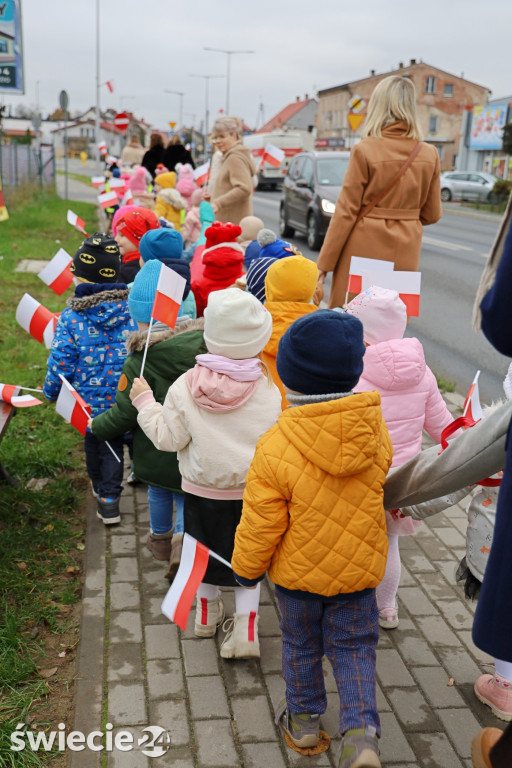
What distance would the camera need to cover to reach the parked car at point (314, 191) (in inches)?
596

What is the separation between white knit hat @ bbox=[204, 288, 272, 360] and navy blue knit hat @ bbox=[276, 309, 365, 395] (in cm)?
52

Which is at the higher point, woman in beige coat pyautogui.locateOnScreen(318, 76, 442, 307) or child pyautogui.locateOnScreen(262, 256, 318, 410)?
woman in beige coat pyautogui.locateOnScreen(318, 76, 442, 307)

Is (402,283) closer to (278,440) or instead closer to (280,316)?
(280,316)

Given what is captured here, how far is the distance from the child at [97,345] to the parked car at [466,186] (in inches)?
1400

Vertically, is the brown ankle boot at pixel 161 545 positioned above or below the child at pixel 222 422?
below

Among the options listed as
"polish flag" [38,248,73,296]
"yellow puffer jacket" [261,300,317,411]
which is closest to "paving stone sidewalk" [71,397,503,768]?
"yellow puffer jacket" [261,300,317,411]

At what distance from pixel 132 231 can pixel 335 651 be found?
4.06m

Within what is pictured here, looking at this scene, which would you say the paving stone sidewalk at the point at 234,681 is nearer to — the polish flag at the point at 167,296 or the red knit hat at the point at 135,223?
the polish flag at the point at 167,296

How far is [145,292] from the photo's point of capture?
3.73 m

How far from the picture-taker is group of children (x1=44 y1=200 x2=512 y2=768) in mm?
2416

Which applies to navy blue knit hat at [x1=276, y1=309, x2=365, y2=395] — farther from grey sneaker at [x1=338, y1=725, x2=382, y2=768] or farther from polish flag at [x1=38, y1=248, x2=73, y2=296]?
polish flag at [x1=38, y1=248, x2=73, y2=296]

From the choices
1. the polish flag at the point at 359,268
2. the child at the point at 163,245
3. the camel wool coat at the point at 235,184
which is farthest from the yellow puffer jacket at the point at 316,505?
the camel wool coat at the point at 235,184

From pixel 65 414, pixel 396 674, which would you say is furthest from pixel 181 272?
Result: pixel 396 674

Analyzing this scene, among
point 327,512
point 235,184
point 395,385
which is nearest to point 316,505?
point 327,512
